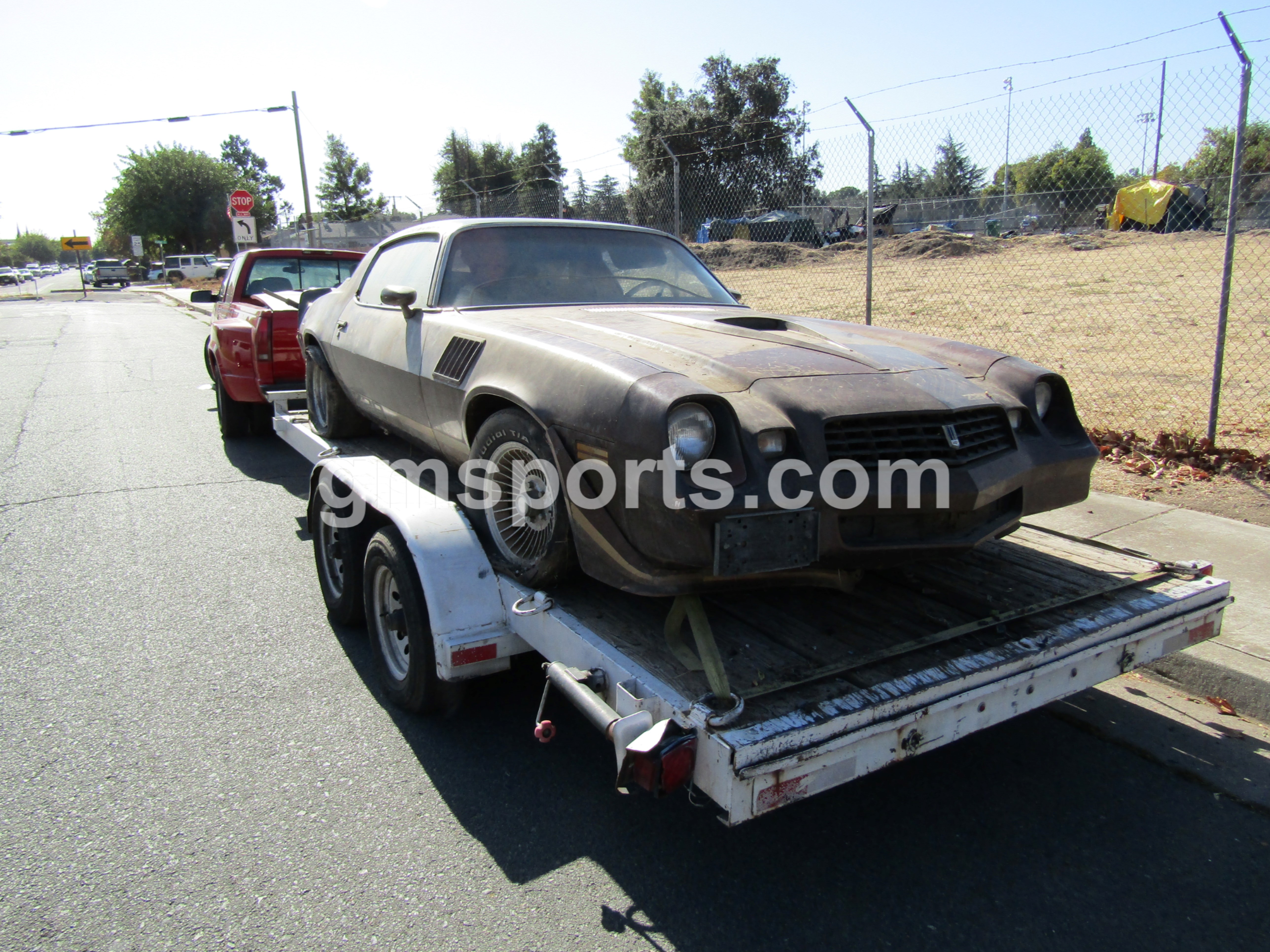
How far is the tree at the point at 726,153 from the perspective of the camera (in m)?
12.6

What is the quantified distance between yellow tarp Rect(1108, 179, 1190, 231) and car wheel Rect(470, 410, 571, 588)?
24.7ft

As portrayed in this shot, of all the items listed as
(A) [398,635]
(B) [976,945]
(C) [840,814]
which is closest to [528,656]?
(A) [398,635]

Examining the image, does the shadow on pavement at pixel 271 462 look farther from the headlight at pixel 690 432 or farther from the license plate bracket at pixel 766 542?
the license plate bracket at pixel 766 542

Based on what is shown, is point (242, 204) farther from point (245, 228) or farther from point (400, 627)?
point (400, 627)

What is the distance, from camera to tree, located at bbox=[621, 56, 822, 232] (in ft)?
41.2

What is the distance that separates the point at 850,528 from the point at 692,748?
2.66 feet

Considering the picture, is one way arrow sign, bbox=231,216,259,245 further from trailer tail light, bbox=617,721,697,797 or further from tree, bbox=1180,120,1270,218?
trailer tail light, bbox=617,721,697,797

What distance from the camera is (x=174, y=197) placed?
193 feet

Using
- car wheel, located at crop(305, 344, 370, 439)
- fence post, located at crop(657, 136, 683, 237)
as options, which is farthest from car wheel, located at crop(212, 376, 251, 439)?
fence post, located at crop(657, 136, 683, 237)

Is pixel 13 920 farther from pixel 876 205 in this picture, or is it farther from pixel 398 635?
pixel 876 205

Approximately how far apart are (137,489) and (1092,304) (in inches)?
573

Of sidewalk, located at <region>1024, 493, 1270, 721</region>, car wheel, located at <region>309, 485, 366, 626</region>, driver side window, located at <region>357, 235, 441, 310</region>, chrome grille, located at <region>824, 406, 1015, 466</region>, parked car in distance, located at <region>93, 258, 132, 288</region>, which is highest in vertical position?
parked car in distance, located at <region>93, 258, 132, 288</region>

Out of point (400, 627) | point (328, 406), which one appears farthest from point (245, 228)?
point (400, 627)

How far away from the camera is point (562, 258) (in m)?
4.21
